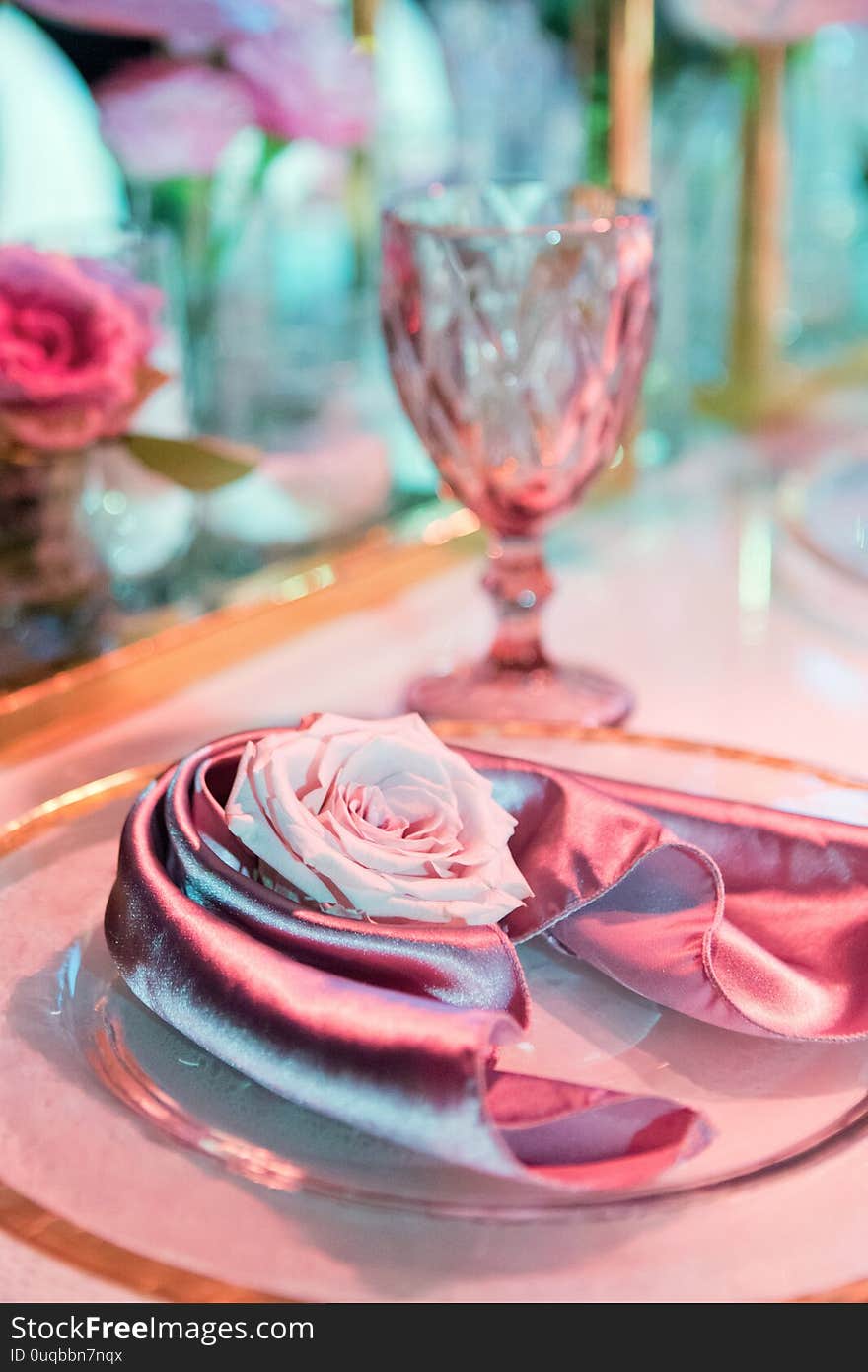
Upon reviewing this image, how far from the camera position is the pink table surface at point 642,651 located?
455 millimetres

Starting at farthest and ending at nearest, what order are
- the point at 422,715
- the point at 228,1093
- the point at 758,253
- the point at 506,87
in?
the point at 758,253 → the point at 506,87 → the point at 422,715 → the point at 228,1093

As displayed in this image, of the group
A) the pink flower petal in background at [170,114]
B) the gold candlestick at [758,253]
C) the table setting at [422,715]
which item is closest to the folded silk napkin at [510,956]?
the table setting at [422,715]

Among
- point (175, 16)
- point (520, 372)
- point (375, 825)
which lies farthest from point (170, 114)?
point (375, 825)

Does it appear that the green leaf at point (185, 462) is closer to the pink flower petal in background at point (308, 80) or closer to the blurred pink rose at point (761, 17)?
the pink flower petal in background at point (308, 80)

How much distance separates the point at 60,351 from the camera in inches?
17.4

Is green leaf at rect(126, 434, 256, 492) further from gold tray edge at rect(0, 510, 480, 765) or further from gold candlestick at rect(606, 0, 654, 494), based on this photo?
gold candlestick at rect(606, 0, 654, 494)

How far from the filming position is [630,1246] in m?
0.21

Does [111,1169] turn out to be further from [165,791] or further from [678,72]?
[678,72]

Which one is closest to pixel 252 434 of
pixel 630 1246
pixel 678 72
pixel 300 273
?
pixel 300 273

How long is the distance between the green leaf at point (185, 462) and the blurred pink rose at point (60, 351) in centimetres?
2

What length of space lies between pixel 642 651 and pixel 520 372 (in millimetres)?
125

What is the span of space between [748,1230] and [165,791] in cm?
13

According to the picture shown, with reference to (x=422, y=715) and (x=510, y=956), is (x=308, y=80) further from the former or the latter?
(x=510, y=956)

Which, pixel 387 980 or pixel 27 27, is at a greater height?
pixel 27 27
